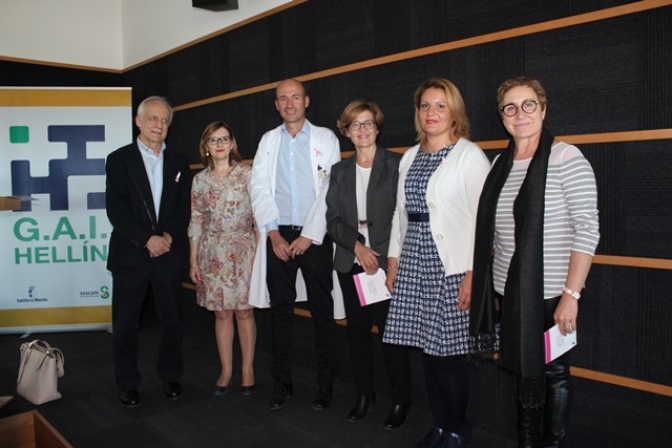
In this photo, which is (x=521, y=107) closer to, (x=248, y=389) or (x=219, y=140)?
(x=219, y=140)

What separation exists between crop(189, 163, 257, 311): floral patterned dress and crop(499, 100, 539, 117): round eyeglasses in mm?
1555

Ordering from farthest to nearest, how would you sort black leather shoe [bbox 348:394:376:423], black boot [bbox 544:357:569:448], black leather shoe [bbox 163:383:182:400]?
black leather shoe [bbox 163:383:182:400]
black leather shoe [bbox 348:394:376:423]
black boot [bbox 544:357:569:448]

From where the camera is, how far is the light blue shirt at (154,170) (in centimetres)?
295

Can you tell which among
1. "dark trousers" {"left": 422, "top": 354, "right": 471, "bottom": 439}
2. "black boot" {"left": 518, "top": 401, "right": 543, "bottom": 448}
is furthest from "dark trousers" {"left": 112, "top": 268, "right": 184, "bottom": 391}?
"black boot" {"left": 518, "top": 401, "right": 543, "bottom": 448}

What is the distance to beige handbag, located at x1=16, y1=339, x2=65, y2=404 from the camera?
297 cm

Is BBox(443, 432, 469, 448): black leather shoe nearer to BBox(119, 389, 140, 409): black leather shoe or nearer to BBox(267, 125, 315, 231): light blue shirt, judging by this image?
BBox(267, 125, 315, 231): light blue shirt

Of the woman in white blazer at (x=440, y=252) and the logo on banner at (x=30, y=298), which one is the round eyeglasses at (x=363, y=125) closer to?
the woman in white blazer at (x=440, y=252)

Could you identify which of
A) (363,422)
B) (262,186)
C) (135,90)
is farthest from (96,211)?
(363,422)

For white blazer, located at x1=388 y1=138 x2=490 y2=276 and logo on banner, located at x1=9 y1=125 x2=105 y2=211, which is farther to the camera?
logo on banner, located at x1=9 y1=125 x2=105 y2=211

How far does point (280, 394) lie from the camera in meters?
2.89

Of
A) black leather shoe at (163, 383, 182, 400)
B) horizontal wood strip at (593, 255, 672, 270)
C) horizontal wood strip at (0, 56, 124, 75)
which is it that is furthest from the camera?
horizontal wood strip at (0, 56, 124, 75)

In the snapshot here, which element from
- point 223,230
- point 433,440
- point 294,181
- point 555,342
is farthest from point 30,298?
point 555,342

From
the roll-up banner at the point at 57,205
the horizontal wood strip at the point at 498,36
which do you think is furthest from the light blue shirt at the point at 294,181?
the roll-up banner at the point at 57,205

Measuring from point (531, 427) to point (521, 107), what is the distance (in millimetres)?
1209
